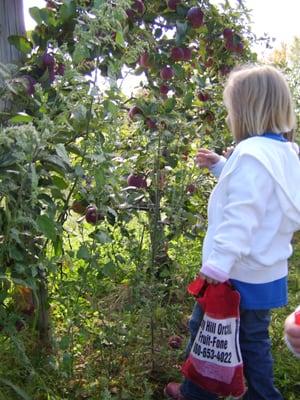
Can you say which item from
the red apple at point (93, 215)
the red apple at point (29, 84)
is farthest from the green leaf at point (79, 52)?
the red apple at point (93, 215)

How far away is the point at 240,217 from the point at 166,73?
78 centimetres

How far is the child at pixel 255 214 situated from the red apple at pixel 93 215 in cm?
35

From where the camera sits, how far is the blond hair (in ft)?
5.86

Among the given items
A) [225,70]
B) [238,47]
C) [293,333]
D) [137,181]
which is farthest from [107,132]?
[225,70]

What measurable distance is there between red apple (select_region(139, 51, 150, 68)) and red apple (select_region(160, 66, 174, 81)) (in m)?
0.06

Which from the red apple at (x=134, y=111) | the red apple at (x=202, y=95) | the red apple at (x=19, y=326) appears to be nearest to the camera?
the red apple at (x=19, y=326)

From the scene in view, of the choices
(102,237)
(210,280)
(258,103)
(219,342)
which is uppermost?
(258,103)

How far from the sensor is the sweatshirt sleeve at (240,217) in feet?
5.26

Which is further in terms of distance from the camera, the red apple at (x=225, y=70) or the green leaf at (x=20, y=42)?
the red apple at (x=225, y=70)

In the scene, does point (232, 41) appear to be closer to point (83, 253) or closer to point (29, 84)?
point (29, 84)

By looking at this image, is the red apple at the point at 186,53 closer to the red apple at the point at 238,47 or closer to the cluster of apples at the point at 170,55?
the cluster of apples at the point at 170,55

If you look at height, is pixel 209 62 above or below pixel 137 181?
above

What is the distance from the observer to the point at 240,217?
1604 mm

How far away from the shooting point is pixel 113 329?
2.00 metres
